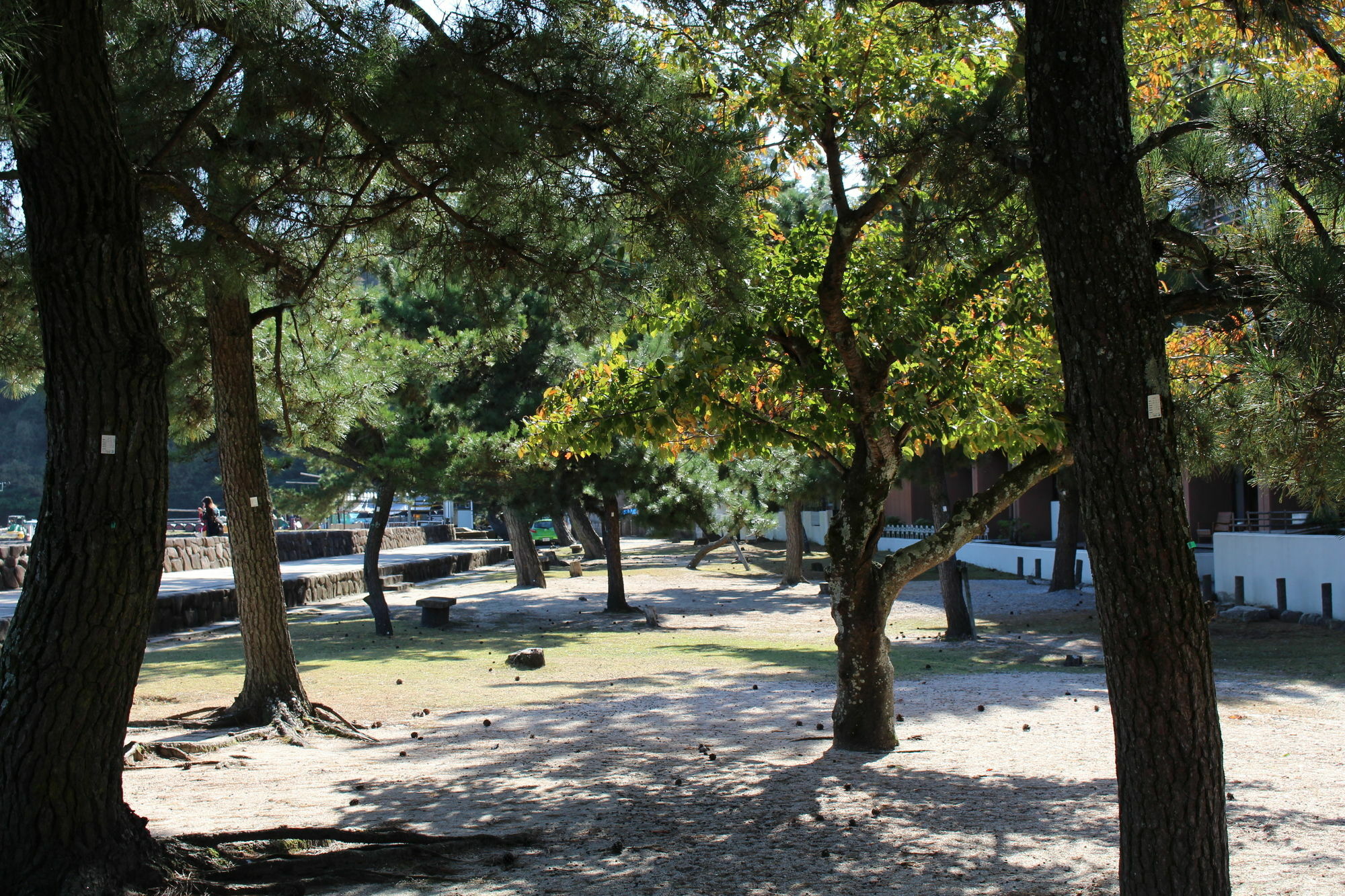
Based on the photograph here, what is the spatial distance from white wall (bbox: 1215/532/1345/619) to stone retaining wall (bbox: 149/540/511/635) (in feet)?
51.8

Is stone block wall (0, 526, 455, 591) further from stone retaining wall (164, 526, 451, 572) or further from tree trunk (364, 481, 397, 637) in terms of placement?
tree trunk (364, 481, 397, 637)

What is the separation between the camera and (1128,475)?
11.3 feet

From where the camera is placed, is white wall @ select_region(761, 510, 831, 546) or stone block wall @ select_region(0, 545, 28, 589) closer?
stone block wall @ select_region(0, 545, 28, 589)

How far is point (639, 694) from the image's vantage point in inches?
437

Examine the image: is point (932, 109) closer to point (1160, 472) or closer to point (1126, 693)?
point (1160, 472)

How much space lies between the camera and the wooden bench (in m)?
18.2

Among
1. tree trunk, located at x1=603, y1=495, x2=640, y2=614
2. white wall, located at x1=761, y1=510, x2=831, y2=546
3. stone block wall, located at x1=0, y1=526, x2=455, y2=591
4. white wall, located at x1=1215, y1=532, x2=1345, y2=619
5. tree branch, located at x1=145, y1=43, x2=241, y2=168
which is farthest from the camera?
white wall, located at x1=761, y1=510, x2=831, y2=546

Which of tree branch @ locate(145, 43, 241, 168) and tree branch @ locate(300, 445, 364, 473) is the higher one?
tree branch @ locate(145, 43, 241, 168)

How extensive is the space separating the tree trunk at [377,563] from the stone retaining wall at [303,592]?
1516 mm

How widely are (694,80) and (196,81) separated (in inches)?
120

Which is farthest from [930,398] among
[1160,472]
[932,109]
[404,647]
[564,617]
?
[564,617]

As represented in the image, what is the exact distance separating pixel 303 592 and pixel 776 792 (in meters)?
18.1

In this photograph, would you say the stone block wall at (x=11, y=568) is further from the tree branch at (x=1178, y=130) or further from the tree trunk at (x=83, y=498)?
the tree branch at (x=1178, y=130)

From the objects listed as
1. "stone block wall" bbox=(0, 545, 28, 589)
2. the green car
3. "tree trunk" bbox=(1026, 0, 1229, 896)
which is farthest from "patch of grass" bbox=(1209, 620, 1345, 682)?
the green car
